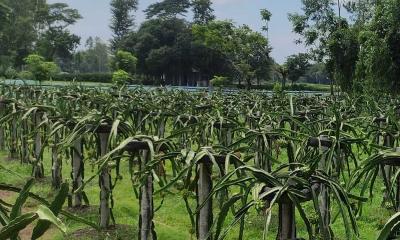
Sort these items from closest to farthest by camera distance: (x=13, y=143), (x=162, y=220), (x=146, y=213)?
1. (x=146, y=213)
2. (x=162, y=220)
3. (x=13, y=143)

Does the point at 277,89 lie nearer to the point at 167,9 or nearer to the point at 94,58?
the point at 167,9

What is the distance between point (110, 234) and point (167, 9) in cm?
4958

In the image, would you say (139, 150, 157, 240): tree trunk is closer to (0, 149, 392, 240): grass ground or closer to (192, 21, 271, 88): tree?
(0, 149, 392, 240): grass ground

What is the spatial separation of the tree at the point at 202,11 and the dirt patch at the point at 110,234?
45994 mm

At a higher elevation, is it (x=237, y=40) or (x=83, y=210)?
(x=237, y=40)

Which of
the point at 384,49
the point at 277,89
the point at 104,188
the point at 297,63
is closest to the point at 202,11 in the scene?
the point at 297,63

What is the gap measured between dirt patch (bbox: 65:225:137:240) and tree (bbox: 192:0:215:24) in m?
46.0

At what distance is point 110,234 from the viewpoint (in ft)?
17.5

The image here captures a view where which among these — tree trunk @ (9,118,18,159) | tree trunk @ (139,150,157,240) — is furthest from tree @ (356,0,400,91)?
tree trunk @ (139,150,157,240)

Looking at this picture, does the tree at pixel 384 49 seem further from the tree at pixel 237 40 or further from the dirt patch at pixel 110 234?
the tree at pixel 237 40

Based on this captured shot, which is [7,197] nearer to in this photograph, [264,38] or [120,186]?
[120,186]

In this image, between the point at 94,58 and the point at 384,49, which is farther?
the point at 94,58

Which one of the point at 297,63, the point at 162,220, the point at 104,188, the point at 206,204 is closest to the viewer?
the point at 206,204

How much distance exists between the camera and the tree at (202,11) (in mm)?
50500
